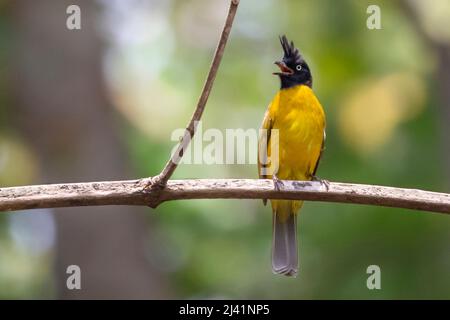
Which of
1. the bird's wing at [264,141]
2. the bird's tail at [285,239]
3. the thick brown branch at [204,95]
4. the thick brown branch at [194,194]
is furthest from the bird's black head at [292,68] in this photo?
the thick brown branch at [204,95]

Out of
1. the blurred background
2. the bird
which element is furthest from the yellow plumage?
the blurred background

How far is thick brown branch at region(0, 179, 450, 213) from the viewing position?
343 centimetres

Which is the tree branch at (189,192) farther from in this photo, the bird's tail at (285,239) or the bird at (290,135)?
the bird's tail at (285,239)

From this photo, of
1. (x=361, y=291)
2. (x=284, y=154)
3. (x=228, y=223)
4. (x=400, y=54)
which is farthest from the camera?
(x=400, y=54)

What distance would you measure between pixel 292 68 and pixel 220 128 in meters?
2.82

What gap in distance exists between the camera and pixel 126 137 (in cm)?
956

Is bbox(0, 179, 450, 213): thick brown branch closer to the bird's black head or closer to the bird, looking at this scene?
the bird

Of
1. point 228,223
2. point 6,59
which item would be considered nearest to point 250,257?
point 228,223

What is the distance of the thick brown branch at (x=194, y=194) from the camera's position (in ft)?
11.2

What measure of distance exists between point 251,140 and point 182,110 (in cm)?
152

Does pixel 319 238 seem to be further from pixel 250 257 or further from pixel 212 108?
pixel 212 108

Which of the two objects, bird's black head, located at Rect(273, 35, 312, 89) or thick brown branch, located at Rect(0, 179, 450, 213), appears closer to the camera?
thick brown branch, located at Rect(0, 179, 450, 213)

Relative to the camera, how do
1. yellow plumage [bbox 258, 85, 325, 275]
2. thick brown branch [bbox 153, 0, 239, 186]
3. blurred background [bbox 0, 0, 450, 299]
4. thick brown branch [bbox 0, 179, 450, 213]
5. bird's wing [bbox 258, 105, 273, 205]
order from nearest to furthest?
thick brown branch [bbox 153, 0, 239, 186] → thick brown branch [bbox 0, 179, 450, 213] → yellow plumage [bbox 258, 85, 325, 275] → bird's wing [bbox 258, 105, 273, 205] → blurred background [bbox 0, 0, 450, 299]

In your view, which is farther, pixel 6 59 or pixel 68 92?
pixel 6 59
